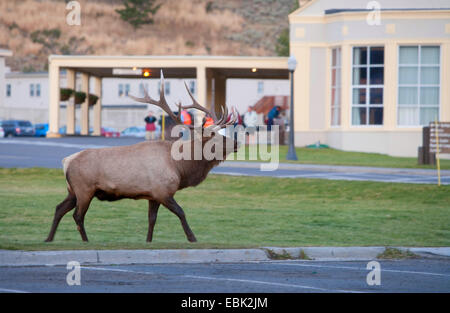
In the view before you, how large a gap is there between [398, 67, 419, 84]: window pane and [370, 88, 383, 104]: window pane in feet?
3.38

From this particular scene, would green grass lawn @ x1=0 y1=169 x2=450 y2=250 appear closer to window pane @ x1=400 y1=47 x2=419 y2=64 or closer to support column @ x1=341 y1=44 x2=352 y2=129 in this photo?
support column @ x1=341 y1=44 x2=352 y2=129

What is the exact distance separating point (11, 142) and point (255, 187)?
1972 cm

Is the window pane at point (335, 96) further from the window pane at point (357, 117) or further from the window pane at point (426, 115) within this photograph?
the window pane at point (426, 115)

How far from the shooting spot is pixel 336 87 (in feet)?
131

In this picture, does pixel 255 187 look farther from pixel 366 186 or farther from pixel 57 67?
pixel 57 67

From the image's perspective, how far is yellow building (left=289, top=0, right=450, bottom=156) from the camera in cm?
3797

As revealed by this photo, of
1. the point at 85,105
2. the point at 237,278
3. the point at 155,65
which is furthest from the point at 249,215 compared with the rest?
the point at 85,105

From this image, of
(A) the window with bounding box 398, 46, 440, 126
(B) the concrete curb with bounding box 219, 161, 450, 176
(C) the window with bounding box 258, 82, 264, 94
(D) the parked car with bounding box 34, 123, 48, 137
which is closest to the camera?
(B) the concrete curb with bounding box 219, 161, 450, 176

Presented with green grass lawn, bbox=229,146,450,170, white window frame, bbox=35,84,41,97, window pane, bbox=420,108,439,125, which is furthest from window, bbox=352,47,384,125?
white window frame, bbox=35,84,41,97

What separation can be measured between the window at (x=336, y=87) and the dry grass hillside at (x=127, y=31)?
6455 cm

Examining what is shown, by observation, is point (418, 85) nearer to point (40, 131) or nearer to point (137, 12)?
point (40, 131)

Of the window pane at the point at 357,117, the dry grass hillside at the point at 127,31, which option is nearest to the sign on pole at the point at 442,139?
the window pane at the point at 357,117

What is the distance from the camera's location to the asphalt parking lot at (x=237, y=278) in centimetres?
882

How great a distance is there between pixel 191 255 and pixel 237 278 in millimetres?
1648
